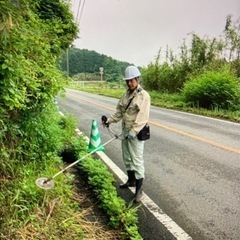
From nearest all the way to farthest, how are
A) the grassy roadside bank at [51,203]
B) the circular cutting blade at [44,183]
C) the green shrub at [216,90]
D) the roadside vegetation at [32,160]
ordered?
the roadside vegetation at [32,160], the grassy roadside bank at [51,203], the circular cutting blade at [44,183], the green shrub at [216,90]

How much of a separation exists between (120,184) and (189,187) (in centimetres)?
107

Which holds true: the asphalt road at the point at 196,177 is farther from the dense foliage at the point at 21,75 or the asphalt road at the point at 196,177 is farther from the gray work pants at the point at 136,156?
the dense foliage at the point at 21,75

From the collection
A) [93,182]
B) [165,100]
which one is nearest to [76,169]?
[93,182]

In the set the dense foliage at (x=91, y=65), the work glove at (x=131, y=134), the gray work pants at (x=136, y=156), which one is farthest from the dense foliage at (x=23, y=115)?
the dense foliage at (x=91, y=65)

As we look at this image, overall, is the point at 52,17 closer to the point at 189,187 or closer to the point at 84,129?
the point at 84,129

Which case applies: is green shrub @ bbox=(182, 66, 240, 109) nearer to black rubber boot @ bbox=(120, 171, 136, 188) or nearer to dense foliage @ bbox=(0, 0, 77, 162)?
black rubber boot @ bbox=(120, 171, 136, 188)

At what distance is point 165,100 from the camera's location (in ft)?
63.7

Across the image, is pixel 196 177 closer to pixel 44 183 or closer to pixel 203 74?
pixel 44 183

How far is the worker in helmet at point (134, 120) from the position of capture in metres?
4.35

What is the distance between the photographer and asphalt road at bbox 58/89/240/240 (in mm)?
3727

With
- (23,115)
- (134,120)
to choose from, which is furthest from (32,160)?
(134,120)

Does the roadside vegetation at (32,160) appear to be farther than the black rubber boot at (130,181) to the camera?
No

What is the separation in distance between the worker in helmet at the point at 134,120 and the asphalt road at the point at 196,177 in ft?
1.34

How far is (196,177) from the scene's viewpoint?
523 cm
